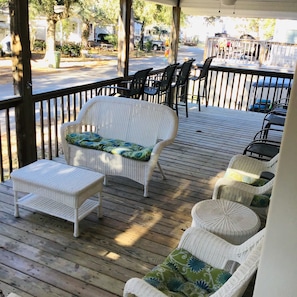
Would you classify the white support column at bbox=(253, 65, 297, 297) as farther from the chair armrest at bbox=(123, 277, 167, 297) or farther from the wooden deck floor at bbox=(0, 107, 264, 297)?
the wooden deck floor at bbox=(0, 107, 264, 297)

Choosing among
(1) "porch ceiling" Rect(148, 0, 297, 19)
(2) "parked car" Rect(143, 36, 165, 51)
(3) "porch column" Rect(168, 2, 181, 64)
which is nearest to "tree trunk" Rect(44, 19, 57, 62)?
(1) "porch ceiling" Rect(148, 0, 297, 19)

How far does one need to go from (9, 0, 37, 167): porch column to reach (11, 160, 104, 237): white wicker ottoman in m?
0.86

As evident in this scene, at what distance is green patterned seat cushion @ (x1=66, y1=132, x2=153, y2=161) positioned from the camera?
3490 millimetres

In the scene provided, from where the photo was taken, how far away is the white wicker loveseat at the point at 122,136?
3.53m

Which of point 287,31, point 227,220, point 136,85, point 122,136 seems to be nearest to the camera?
point 227,220

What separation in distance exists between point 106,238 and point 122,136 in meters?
1.49

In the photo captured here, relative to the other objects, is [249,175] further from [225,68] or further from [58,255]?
[225,68]

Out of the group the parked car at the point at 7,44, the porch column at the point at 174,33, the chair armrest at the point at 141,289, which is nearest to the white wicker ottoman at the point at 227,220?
the chair armrest at the point at 141,289

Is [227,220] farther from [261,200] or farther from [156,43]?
[156,43]

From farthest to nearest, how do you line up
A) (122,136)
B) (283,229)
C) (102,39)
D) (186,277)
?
(102,39), (122,136), (186,277), (283,229)

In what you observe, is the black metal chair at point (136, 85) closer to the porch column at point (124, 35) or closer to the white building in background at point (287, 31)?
the porch column at point (124, 35)

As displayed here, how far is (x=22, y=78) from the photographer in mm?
3686

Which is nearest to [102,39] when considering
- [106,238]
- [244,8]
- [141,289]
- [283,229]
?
[244,8]

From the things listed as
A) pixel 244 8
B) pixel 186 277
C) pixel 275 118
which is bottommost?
pixel 186 277
